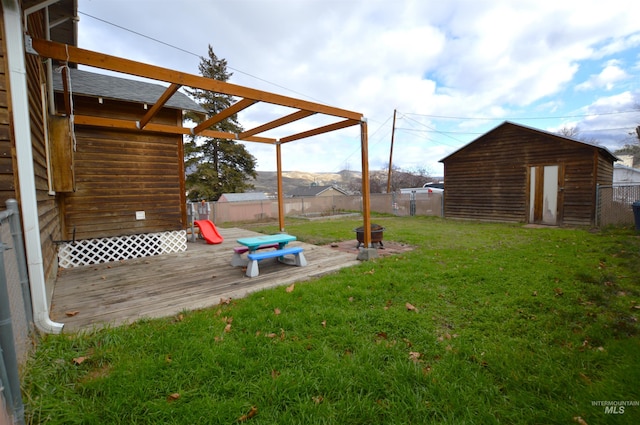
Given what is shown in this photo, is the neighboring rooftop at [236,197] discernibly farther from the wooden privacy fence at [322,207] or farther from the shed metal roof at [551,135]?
the shed metal roof at [551,135]

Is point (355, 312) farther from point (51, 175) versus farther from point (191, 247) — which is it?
point (191, 247)

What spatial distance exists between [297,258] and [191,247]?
3.85 meters

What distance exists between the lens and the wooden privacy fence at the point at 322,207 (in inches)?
615

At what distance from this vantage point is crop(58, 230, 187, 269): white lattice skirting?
18.7 ft

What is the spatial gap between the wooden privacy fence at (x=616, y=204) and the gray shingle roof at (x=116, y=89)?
1416 cm

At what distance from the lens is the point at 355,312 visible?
3211mm

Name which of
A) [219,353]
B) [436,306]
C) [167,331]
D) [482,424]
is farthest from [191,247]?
[482,424]

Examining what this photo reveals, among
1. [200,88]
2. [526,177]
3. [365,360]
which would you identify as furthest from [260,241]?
[526,177]

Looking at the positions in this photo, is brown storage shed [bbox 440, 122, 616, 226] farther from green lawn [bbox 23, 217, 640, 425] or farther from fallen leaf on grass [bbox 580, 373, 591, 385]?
fallen leaf on grass [bbox 580, 373, 591, 385]

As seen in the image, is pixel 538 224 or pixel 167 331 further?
pixel 538 224

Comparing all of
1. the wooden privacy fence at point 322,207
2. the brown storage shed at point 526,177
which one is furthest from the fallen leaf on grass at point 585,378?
the wooden privacy fence at point 322,207

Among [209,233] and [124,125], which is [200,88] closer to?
[124,125]

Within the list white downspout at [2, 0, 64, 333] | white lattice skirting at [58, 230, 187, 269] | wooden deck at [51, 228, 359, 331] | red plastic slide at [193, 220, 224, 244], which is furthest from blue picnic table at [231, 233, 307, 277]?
red plastic slide at [193, 220, 224, 244]

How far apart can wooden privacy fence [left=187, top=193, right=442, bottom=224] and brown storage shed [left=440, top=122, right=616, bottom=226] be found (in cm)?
169
